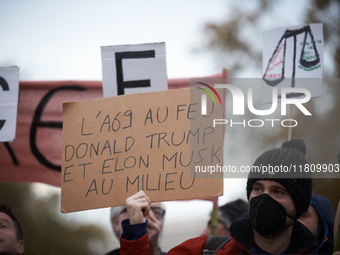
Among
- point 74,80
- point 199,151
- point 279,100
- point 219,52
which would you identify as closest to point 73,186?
point 199,151

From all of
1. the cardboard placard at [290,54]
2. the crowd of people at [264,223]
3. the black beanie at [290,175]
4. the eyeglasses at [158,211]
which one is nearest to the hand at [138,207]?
the crowd of people at [264,223]

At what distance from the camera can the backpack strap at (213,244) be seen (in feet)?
5.15

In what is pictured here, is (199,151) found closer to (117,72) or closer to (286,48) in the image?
(117,72)

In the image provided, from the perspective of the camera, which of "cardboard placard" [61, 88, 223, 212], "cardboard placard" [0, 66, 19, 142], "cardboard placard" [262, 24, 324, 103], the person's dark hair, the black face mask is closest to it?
the black face mask

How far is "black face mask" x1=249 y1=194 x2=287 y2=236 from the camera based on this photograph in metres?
1.51

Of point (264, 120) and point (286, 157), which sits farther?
point (264, 120)

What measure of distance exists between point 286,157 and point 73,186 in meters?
0.82

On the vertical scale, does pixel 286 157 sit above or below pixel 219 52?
below

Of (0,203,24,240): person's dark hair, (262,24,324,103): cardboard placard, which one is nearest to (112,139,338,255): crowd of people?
(262,24,324,103): cardboard placard

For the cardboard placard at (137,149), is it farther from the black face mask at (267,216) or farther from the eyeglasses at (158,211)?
the eyeglasses at (158,211)

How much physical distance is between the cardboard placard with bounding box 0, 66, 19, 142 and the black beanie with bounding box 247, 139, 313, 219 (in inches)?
59.8

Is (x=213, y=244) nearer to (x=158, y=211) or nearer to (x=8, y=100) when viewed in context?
(x=158, y=211)

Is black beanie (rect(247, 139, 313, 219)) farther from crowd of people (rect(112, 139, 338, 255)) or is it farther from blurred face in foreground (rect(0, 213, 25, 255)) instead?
blurred face in foreground (rect(0, 213, 25, 255))

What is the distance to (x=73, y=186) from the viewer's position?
5.77 feet
